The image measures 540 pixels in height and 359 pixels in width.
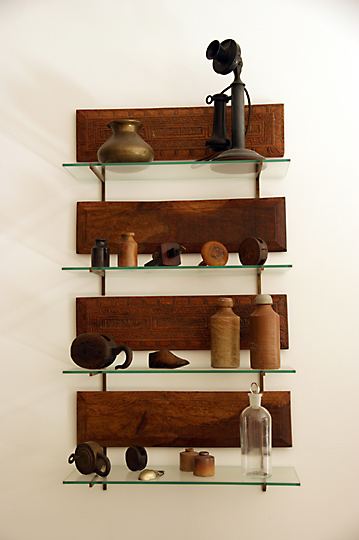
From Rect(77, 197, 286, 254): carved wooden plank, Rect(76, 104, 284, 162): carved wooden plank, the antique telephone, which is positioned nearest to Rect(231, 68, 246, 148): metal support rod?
the antique telephone

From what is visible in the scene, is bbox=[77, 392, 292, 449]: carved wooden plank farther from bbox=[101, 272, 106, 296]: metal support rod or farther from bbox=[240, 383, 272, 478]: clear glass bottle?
bbox=[101, 272, 106, 296]: metal support rod

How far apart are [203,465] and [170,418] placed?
0.66 ft

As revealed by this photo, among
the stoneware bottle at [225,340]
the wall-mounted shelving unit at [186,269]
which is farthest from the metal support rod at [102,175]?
the stoneware bottle at [225,340]

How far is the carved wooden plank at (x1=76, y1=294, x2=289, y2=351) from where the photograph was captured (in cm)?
177

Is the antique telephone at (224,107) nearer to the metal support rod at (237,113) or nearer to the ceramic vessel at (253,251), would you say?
the metal support rod at (237,113)

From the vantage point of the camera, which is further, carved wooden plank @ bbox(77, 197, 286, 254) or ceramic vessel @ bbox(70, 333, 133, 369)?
carved wooden plank @ bbox(77, 197, 286, 254)

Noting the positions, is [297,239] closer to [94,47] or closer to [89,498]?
[94,47]

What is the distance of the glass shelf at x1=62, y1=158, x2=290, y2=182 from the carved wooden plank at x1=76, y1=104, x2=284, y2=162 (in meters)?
0.07

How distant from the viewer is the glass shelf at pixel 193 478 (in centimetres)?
160

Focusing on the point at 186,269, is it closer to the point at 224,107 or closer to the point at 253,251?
the point at 253,251

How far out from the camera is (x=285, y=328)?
69.2 inches

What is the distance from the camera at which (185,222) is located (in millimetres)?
1807

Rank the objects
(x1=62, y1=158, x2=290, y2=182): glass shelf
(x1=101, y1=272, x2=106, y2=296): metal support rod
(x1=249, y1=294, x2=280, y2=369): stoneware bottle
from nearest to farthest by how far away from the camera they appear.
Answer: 1. (x1=249, y1=294, x2=280, y2=369): stoneware bottle
2. (x1=62, y1=158, x2=290, y2=182): glass shelf
3. (x1=101, y1=272, x2=106, y2=296): metal support rod
